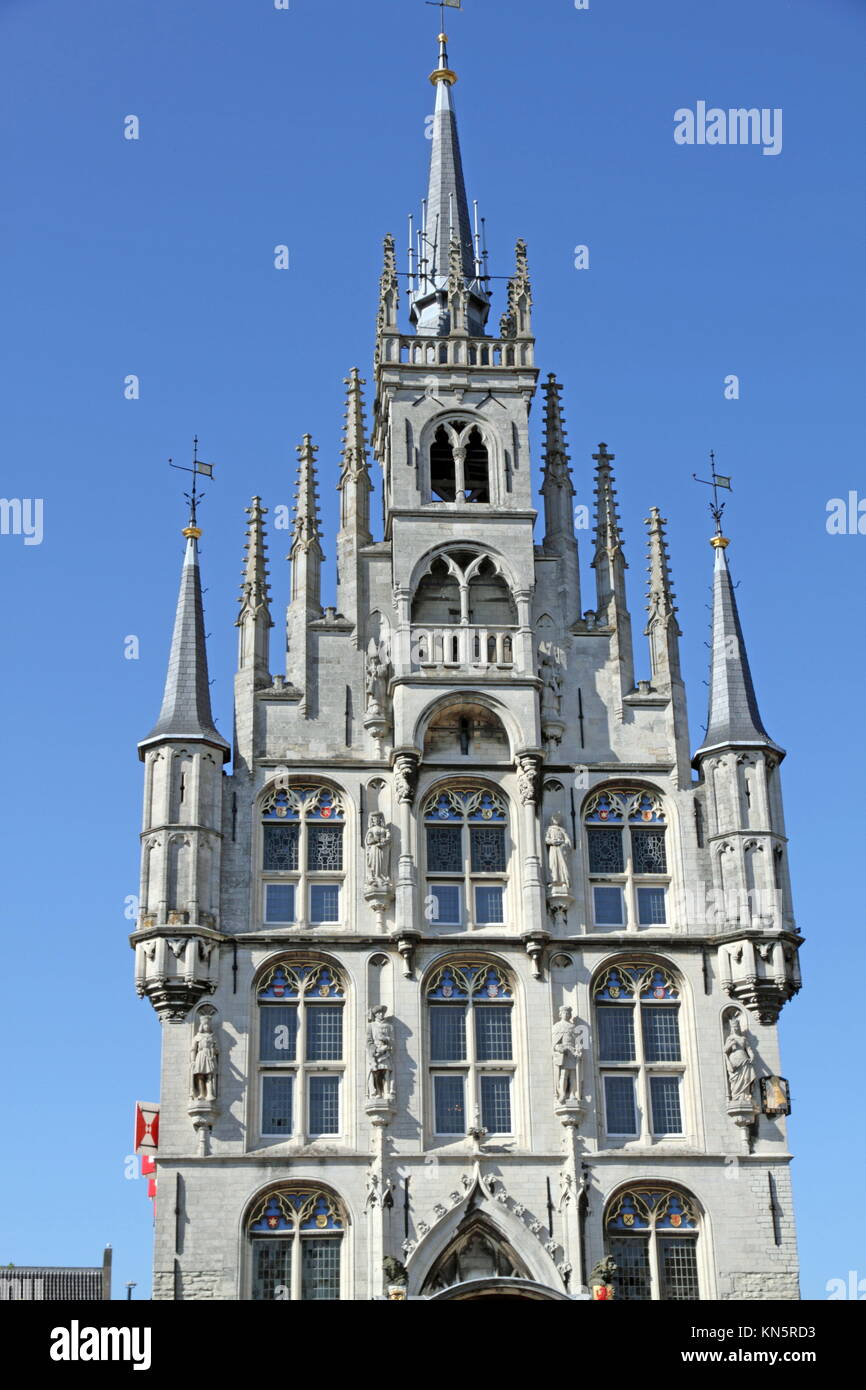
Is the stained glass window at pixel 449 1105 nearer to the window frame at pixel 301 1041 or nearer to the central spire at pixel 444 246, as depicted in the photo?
the window frame at pixel 301 1041

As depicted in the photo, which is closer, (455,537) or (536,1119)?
(536,1119)

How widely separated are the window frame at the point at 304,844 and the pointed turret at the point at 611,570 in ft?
18.9

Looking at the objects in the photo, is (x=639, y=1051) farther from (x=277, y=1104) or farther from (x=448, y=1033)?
(x=277, y=1104)

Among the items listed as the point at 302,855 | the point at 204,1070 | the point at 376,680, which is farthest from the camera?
the point at 376,680

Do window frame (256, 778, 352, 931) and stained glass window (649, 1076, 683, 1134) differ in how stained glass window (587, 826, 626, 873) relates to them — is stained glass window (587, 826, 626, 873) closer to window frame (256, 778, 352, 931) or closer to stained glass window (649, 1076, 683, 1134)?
stained glass window (649, 1076, 683, 1134)

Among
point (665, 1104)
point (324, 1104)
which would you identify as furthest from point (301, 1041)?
point (665, 1104)

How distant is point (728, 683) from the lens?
38312mm

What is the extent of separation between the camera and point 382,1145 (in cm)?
3425

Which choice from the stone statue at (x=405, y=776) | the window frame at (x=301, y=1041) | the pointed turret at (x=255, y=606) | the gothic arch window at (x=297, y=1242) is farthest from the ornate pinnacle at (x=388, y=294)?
the gothic arch window at (x=297, y=1242)

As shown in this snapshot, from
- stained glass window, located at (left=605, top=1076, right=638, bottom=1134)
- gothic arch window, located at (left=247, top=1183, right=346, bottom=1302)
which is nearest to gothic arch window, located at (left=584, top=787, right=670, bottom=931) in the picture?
stained glass window, located at (left=605, top=1076, right=638, bottom=1134)

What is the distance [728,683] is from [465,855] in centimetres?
579
